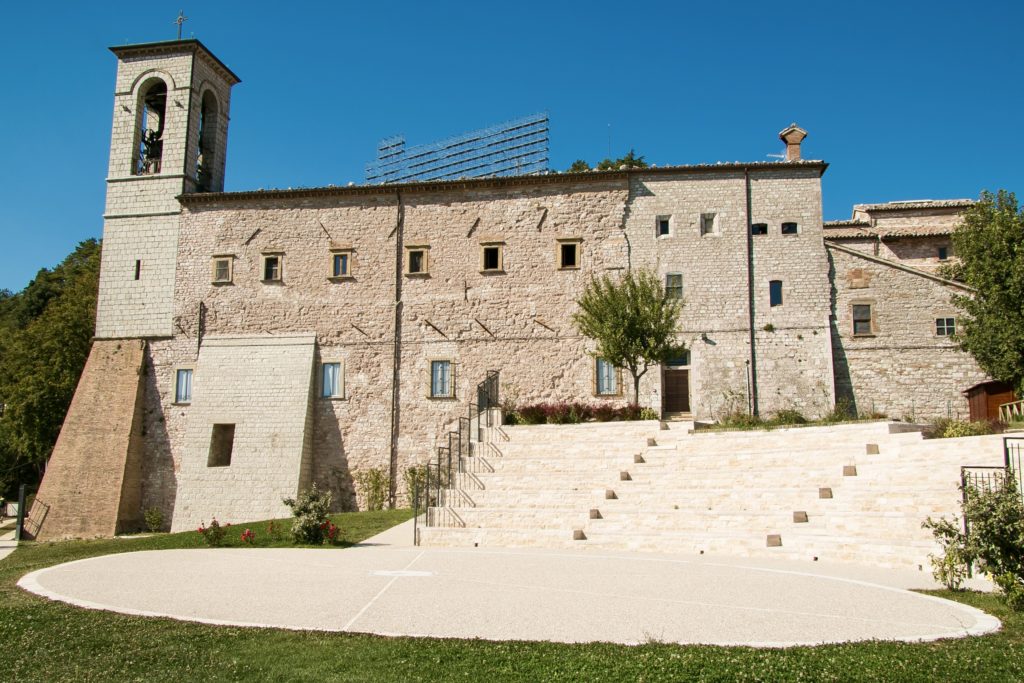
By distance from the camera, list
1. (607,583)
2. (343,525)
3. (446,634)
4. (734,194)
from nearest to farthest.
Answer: (446,634) < (607,583) < (343,525) < (734,194)

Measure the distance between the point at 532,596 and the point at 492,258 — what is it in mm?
18087

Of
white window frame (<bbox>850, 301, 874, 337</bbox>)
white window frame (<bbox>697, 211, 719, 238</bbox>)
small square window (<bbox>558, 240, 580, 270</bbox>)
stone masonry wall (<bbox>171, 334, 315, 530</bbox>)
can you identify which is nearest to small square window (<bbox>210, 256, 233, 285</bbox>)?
stone masonry wall (<bbox>171, 334, 315, 530</bbox>)

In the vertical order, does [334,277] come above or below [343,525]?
above

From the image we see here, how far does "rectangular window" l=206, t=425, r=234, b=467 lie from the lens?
A: 26.3 meters

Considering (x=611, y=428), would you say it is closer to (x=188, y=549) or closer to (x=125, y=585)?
(x=188, y=549)

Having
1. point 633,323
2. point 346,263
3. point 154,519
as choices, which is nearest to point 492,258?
point 346,263

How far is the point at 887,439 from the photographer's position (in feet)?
52.0

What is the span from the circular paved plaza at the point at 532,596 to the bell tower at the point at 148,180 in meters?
17.2

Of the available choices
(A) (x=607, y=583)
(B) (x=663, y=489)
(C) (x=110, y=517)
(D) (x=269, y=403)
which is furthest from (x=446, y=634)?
(C) (x=110, y=517)

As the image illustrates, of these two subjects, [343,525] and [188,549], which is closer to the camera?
[188,549]

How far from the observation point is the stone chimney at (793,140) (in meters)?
25.5

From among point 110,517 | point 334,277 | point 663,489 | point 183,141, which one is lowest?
point 110,517

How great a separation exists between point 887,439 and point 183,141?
2573 centimetres

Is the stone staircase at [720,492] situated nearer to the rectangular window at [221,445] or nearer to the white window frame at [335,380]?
the white window frame at [335,380]
